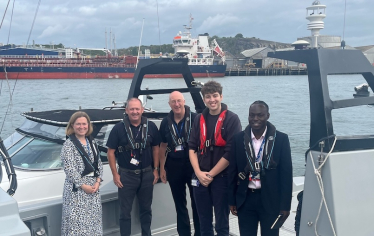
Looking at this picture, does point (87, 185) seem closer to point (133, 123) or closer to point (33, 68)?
point (133, 123)

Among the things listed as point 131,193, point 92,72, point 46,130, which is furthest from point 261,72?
point 131,193

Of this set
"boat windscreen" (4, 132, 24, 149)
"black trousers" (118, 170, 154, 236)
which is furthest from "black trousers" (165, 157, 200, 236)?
"boat windscreen" (4, 132, 24, 149)

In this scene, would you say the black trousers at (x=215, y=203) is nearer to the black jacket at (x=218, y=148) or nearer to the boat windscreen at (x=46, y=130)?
the black jacket at (x=218, y=148)

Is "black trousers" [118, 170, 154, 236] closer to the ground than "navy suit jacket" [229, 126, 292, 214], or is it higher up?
closer to the ground

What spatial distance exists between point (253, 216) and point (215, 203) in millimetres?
447

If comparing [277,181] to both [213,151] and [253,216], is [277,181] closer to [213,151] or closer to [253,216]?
[253,216]

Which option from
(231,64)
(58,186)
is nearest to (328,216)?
(58,186)

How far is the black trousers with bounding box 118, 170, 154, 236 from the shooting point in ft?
12.1

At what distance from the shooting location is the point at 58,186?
4.01 metres

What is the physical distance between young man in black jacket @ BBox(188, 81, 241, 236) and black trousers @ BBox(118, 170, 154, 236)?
556 millimetres

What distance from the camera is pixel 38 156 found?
4.22 metres

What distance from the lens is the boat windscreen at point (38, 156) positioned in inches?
163

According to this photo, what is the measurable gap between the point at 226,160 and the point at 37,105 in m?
25.0

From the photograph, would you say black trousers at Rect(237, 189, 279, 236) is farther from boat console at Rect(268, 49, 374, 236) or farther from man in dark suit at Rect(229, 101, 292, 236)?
boat console at Rect(268, 49, 374, 236)
